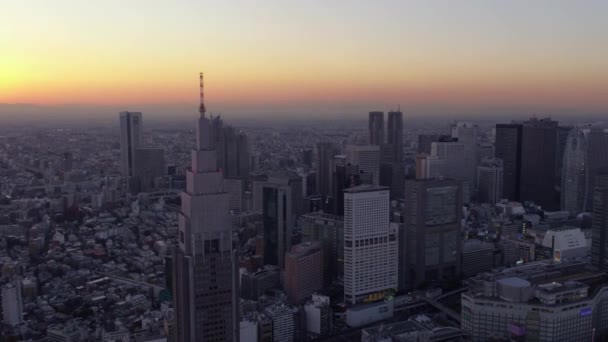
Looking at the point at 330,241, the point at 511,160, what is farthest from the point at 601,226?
the point at 511,160

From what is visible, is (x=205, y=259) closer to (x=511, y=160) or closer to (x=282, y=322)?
(x=282, y=322)

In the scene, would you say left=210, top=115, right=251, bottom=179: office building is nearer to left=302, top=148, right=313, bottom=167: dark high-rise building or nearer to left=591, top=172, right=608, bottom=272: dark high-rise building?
left=302, top=148, right=313, bottom=167: dark high-rise building

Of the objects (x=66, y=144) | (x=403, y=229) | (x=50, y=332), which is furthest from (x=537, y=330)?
(x=66, y=144)

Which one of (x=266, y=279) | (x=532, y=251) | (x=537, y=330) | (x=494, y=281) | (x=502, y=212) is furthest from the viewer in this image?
(x=502, y=212)

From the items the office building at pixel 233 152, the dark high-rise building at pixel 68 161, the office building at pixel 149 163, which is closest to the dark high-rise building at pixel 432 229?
the office building at pixel 233 152

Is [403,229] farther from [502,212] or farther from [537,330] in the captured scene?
[502,212]

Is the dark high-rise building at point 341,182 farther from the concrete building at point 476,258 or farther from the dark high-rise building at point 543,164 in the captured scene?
the dark high-rise building at point 543,164
